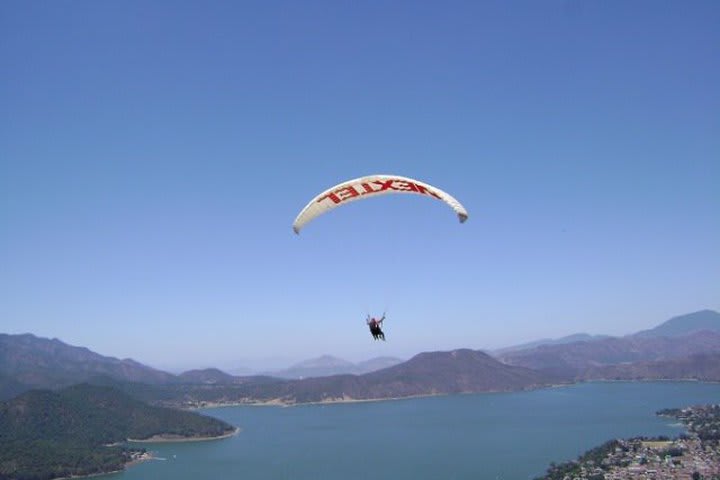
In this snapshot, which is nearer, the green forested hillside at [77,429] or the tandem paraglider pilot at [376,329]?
the tandem paraglider pilot at [376,329]

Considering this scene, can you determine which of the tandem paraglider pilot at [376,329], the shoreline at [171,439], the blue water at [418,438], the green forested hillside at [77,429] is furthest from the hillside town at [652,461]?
the shoreline at [171,439]

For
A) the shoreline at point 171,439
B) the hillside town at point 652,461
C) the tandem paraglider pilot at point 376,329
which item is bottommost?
the hillside town at point 652,461

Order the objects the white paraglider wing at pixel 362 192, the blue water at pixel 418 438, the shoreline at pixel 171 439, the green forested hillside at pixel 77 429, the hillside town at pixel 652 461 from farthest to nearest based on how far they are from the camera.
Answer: the shoreline at pixel 171 439
the green forested hillside at pixel 77 429
the blue water at pixel 418 438
the hillside town at pixel 652 461
the white paraglider wing at pixel 362 192

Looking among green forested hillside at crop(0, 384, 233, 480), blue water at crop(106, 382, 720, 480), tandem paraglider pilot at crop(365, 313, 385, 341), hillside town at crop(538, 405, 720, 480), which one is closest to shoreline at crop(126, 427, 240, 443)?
green forested hillside at crop(0, 384, 233, 480)

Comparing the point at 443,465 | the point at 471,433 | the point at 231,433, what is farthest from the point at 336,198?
the point at 231,433

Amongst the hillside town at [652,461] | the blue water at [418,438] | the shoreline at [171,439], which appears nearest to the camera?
the hillside town at [652,461]

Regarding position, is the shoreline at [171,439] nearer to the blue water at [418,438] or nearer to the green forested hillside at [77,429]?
the green forested hillside at [77,429]

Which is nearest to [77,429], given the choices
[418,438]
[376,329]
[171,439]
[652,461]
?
[171,439]
